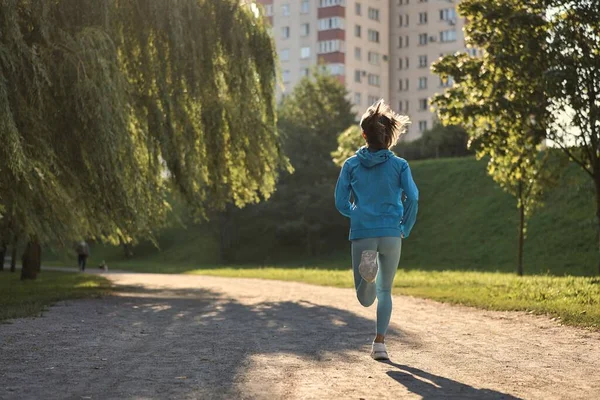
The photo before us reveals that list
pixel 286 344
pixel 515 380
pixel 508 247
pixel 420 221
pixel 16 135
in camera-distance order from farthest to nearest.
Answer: pixel 420 221 < pixel 508 247 < pixel 16 135 < pixel 286 344 < pixel 515 380

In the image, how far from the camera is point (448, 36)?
3691 inches

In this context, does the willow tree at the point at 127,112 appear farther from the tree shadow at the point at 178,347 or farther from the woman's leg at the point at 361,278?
the woman's leg at the point at 361,278

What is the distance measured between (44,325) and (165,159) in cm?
720

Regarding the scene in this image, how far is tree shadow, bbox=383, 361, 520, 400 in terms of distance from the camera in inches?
234

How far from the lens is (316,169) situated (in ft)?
178

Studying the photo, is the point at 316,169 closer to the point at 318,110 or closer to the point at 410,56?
the point at 318,110

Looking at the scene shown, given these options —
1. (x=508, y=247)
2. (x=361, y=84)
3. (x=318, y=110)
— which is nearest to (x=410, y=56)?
(x=361, y=84)

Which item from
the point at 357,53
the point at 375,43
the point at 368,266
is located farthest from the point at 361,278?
the point at 375,43

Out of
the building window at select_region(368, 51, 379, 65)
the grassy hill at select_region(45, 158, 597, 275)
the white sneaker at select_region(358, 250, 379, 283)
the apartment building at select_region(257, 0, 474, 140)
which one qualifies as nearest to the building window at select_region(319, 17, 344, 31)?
the apartment building at select_region(257, 0, 474, 140)

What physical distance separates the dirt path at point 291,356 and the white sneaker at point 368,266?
738 millimetres

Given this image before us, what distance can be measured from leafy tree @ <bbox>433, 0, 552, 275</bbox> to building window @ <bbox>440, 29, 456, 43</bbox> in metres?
71.8

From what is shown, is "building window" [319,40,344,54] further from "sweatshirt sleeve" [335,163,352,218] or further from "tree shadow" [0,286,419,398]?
"sweatshirt sleeve" [335,163,352,218]

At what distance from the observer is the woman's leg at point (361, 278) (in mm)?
7656

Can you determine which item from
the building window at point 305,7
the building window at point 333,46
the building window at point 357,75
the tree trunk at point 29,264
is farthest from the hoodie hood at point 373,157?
the building window at point 305,7
